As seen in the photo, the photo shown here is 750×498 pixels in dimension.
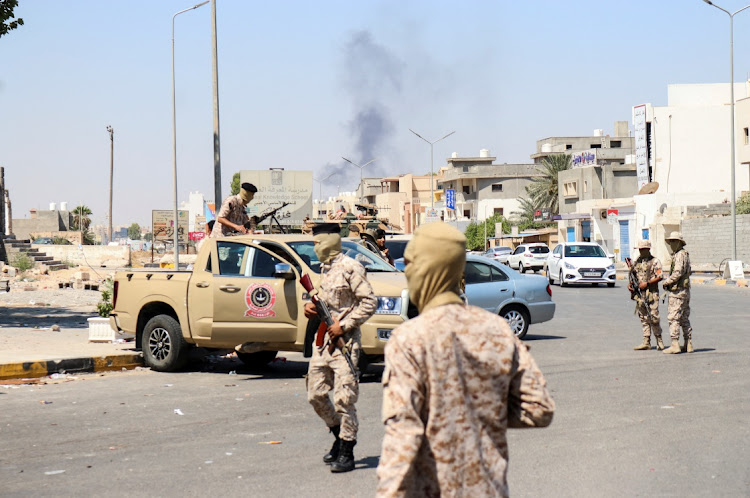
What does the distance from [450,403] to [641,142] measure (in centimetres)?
6931

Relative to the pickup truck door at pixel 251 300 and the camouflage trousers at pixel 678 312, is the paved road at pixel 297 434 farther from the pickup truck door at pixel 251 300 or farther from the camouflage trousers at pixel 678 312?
the pickup truck door at pixel 251 300

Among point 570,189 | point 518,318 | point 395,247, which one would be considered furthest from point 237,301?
point 570,189

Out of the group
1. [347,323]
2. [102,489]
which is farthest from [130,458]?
[347,323]

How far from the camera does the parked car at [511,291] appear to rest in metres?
17.5

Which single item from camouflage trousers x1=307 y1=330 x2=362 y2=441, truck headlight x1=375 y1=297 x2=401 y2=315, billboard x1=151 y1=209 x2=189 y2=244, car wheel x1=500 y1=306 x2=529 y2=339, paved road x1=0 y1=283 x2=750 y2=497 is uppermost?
billboard x1=151 y1=209 x2=189 y2=244

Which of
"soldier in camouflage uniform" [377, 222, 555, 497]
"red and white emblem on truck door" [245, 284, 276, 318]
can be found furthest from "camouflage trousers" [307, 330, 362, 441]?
"red and white emblem on truck door" [245, 284, 276, 318]

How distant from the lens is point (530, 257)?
5216 cm

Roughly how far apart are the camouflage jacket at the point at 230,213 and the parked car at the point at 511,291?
4.41m

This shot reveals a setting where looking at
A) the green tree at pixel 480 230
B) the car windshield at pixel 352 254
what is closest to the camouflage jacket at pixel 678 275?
the car windshield at pixel 352 254

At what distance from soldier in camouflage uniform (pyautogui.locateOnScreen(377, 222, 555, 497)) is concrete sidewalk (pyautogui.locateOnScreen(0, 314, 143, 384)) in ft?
34.2

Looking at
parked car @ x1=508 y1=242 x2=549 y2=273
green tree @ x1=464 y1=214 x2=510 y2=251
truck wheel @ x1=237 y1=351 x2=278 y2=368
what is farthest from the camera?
green tree @ x1=464 y1=214 x2=510 y2=251

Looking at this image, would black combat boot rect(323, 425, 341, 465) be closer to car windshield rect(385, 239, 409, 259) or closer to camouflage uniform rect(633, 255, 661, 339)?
camouflage uniform rect(633, 255, 661, 339)

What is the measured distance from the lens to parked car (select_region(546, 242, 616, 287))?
1460 inches

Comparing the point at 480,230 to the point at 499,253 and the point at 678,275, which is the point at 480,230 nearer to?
the point at 499,253
